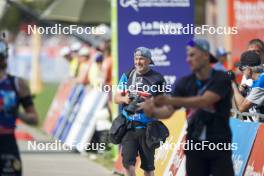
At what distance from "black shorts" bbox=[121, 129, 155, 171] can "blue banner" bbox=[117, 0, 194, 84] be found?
4159mm

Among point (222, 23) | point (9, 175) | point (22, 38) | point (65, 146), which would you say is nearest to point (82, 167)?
point (65, 146)

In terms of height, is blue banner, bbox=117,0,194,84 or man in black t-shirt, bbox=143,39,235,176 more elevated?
blue banner, bbox=117,0,194,84

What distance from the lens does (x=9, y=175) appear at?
9531mm

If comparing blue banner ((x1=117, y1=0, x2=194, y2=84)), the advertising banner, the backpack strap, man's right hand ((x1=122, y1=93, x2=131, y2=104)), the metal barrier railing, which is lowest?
the advertising banner

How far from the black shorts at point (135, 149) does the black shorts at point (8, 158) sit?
3559 millimetres

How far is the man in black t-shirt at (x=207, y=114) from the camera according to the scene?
31.0ft

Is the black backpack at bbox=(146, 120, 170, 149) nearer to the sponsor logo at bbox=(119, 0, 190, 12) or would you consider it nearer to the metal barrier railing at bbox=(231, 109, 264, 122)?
the metal barrier railing at bbox=(231, 109, 264, 122)

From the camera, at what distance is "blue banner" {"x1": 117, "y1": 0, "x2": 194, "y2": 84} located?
17172mm

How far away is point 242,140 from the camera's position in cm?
1303

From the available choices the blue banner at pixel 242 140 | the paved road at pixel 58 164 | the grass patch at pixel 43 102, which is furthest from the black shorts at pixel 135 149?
the grass patch at pixel 43 102

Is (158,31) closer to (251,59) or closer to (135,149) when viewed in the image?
(251,59)

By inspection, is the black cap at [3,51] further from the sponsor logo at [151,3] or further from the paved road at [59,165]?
the sponsor logo at [151,3]

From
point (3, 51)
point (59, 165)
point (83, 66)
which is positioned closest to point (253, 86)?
point (3, 51)

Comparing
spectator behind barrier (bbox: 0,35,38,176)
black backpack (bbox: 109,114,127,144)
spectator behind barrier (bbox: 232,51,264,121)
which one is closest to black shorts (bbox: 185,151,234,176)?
spectator behind barrier (bbox: 0,35,38,176)
